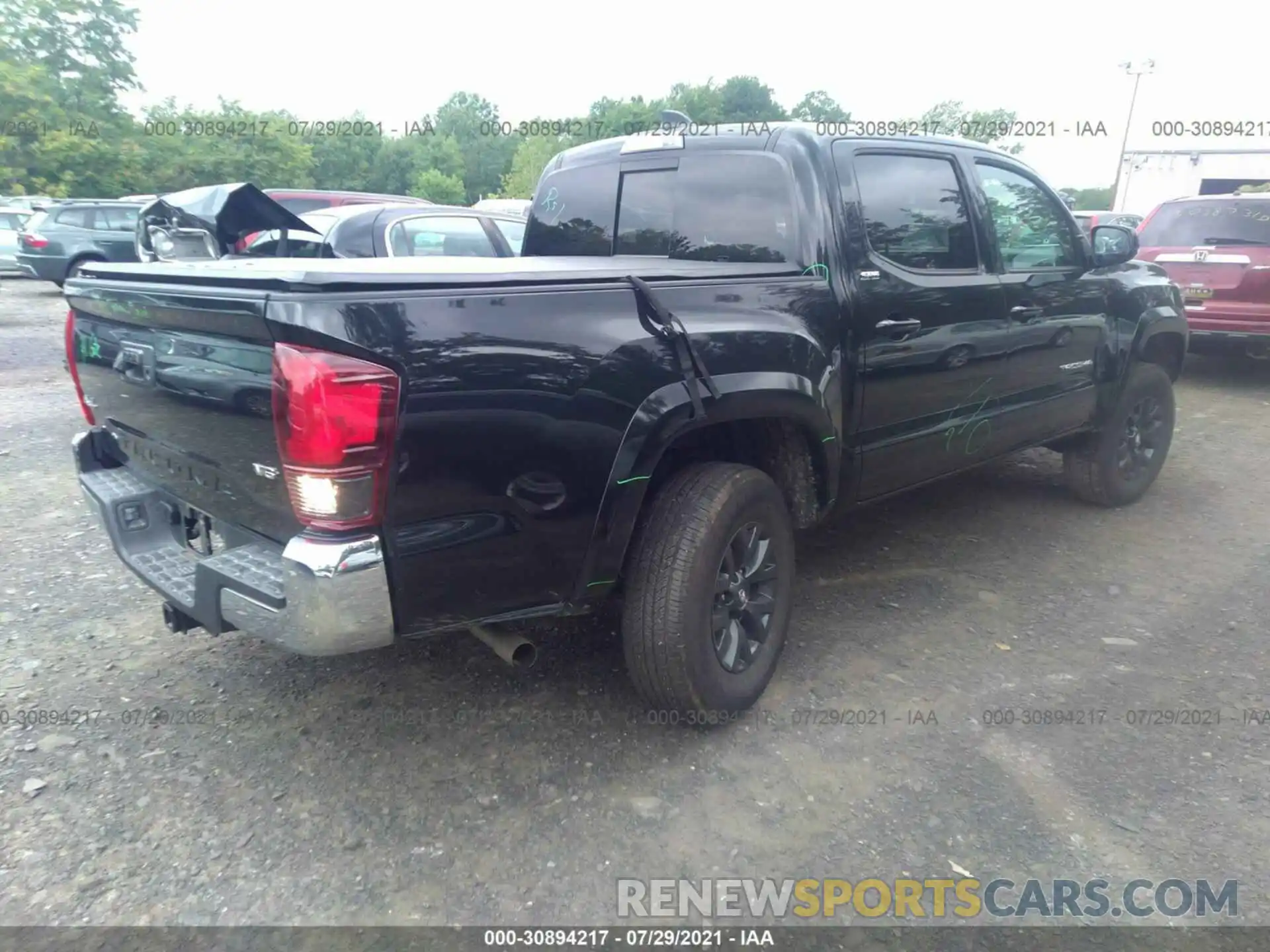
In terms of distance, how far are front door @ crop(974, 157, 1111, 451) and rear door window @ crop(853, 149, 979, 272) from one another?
0.21 m

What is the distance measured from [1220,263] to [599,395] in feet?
26.5

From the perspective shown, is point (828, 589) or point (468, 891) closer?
point (468, 891)

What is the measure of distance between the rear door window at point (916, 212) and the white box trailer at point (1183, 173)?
610 inches

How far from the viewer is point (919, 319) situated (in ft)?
11.1

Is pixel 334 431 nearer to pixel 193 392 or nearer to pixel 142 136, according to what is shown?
pixel 193 392

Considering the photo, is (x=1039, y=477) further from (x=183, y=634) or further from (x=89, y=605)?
(x=89, y=605)

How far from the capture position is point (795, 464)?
→ 3.19 meters

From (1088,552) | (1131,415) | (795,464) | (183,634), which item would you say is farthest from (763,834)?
(1131,415)

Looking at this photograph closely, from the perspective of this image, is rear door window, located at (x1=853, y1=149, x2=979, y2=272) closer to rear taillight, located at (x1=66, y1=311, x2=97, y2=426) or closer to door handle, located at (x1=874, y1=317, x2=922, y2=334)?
door handle, located at (x1=874, y1=317, x2=922, y2=334)

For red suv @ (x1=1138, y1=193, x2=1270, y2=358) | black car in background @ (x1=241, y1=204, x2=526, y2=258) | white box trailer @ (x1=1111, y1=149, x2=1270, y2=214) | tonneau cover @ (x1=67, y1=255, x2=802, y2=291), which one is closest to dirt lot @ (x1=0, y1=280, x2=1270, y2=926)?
tonneau cover @ (x1=67, y1=255, x2=802, y2=291)

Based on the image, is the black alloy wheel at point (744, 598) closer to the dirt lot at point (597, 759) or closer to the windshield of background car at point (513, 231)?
the dirt lot at point (597, 759)

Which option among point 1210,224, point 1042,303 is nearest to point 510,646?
point 1042,303

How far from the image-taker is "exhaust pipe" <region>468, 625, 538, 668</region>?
2.46m

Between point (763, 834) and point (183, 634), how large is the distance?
2.37 metres
